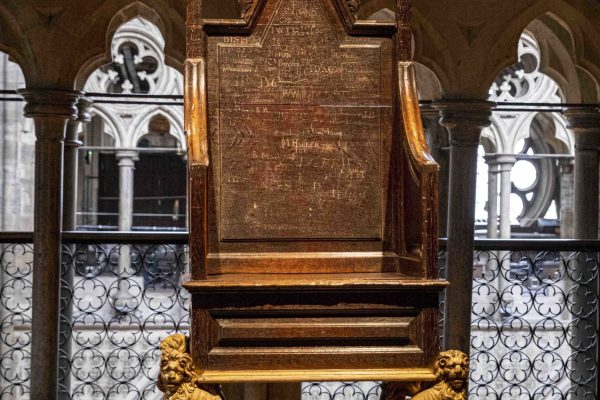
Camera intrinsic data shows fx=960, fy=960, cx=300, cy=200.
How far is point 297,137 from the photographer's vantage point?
3.12m

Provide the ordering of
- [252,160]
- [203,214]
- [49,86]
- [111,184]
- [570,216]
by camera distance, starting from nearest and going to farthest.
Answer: [203,214], [252,160], [49,86], [570,216], [111,184]

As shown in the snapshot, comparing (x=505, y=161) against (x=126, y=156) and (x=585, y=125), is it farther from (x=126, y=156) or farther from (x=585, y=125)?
(x=585, y=125)

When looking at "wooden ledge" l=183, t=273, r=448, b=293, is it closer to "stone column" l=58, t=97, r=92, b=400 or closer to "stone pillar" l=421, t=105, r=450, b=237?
"stone column" l=58, t=97, r=92, b=400

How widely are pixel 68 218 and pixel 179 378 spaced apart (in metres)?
4.20

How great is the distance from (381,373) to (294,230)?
592mm

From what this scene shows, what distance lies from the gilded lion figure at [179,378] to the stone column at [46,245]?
2.77 m

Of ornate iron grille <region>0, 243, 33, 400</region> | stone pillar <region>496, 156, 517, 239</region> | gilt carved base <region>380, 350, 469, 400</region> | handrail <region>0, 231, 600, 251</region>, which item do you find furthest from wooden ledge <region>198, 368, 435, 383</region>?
stone pillar <region>496, 156, 517, 239</region>

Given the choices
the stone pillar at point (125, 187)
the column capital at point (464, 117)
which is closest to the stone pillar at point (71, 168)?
the column capital at point (464, 117)

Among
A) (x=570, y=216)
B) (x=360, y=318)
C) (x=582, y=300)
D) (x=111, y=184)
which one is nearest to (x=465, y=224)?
(x=582, y=300)

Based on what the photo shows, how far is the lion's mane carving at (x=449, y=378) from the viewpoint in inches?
107

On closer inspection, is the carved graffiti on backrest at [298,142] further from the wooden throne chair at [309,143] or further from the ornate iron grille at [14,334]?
the ornate iron grille at [14,334]

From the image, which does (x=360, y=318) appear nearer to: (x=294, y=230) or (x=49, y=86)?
(x=294, y=230)

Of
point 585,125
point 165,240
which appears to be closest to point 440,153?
point 585,125

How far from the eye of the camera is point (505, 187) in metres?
12.9
